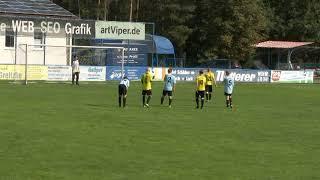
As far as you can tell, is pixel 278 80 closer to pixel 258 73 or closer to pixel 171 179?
pixel 258 73

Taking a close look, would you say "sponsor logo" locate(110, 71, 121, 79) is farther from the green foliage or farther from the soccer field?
the soccer field

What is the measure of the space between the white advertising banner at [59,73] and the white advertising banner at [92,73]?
1.45m

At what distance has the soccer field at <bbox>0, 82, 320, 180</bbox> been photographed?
12.2 meters

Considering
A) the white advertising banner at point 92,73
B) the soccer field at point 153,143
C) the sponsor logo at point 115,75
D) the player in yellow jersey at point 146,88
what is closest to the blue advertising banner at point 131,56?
the sponsor logo at point 115,75

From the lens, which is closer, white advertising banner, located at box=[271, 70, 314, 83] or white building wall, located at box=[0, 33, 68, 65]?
white building wall, located at box=[0, 33, 68, 65]

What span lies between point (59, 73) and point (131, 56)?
14347mm

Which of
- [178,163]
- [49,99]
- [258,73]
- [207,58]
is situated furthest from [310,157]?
[207,58]

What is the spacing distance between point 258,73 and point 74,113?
143 ft

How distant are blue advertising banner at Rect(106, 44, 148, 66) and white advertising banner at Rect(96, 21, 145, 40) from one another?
225cm

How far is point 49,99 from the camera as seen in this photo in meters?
32.2

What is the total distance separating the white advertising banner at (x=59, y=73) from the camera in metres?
51.6

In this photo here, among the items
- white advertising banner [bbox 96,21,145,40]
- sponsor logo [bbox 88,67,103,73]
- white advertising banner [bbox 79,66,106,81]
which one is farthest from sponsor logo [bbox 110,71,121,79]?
white advertising banner [bbox 96,21,145,40]

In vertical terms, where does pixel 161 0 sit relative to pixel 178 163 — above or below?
above

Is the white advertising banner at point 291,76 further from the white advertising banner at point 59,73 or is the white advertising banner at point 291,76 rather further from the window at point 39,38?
the white advertising banner at point 59,73
